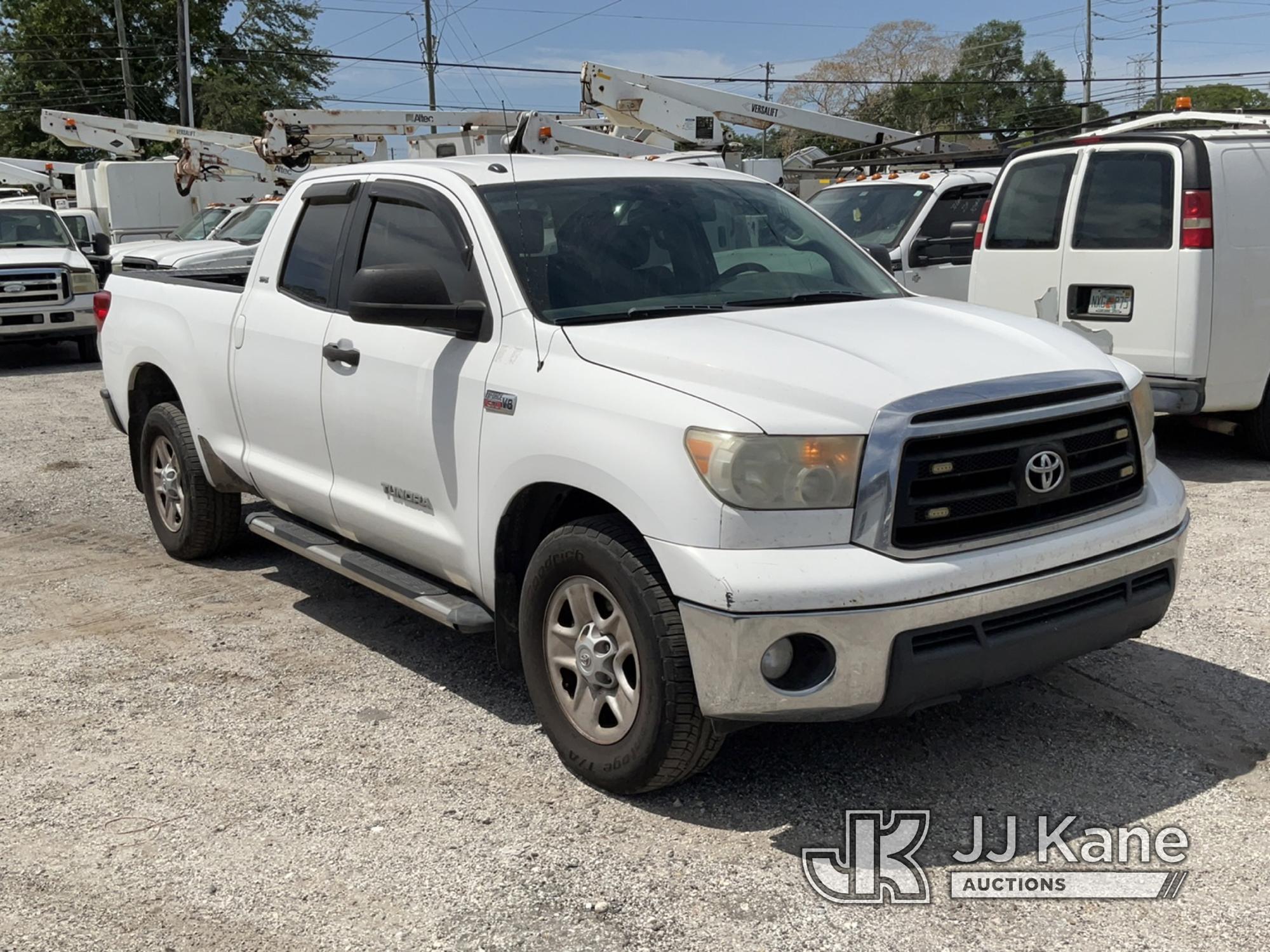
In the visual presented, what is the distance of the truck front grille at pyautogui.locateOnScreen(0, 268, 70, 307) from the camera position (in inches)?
615

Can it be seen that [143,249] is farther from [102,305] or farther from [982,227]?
[982,227]

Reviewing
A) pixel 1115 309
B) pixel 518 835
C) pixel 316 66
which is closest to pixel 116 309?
pixel 518 835

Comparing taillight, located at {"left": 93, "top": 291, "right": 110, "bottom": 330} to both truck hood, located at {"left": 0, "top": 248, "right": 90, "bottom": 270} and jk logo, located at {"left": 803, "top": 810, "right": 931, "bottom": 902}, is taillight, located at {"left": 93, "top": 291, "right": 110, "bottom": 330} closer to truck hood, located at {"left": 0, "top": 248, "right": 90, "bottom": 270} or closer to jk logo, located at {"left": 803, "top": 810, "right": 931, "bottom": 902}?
jk logo, located at {"left": 803, "top": 810, "right": 931, "bottom": 902}

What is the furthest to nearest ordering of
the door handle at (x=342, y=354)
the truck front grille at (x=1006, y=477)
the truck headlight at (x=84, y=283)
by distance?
the truck headlight at (x=84, y=283)
the door handle at (x=342, y=354)
the truck front grille at (x=1006, y=477)

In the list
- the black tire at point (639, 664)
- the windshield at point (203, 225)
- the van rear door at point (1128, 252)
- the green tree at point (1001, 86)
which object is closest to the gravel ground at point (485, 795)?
the black tire at point (639, 664)

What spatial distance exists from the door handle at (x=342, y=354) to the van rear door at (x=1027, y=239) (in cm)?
523

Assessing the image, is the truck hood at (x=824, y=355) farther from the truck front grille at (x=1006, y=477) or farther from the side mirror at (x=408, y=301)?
the side mirror at (x=408, y=301)

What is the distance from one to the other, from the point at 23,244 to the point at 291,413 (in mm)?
13253

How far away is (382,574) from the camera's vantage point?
4941mm

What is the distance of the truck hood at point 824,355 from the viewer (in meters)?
3.61

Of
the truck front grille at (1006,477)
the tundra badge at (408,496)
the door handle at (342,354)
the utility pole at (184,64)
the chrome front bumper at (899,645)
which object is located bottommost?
the chrome front bumper at (899,645)

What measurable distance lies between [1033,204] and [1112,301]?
1041 millimetres

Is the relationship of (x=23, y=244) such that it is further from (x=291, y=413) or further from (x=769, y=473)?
(x=769, y=473)

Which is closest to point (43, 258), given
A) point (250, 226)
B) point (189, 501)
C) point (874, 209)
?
point (250, 226)
